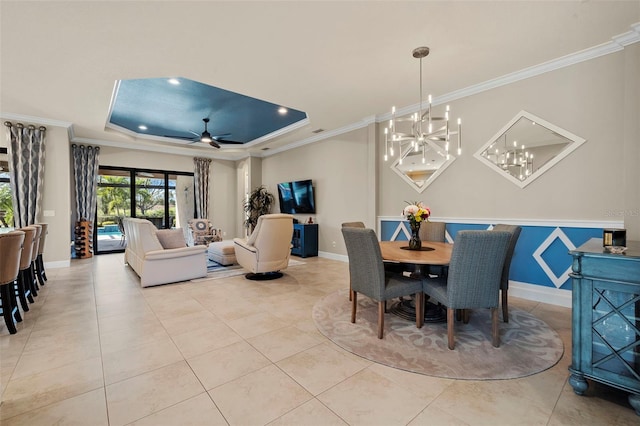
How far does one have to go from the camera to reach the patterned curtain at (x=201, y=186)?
8.43 metres

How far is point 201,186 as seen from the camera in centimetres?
847

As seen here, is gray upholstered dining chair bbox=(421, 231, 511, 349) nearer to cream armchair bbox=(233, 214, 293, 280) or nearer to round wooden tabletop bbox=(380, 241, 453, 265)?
round wooden tabletop bbox=(380, 241, 453, 265)

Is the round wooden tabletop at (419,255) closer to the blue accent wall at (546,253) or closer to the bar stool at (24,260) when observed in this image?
the blue accent wall at (546,253)

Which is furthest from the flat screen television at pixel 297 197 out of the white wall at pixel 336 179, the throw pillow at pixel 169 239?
the throw pillow at pixel 169 239

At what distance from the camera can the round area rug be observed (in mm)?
2012

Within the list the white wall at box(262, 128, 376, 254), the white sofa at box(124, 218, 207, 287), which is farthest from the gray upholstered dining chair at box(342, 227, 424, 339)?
the white sofa at box(124, 218, 207, 287)

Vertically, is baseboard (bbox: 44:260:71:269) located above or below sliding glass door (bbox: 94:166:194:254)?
below

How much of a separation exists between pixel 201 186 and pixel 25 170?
3801 mm

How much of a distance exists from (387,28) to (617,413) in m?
3.32

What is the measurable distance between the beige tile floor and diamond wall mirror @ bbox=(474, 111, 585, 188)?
1.74 m

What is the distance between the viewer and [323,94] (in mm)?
4266

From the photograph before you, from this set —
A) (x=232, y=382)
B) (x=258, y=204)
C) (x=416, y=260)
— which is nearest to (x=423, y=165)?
(x=416, y=260)

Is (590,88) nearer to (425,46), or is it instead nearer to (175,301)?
(425,46)

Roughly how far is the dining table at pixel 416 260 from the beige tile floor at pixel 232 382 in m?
0.90
